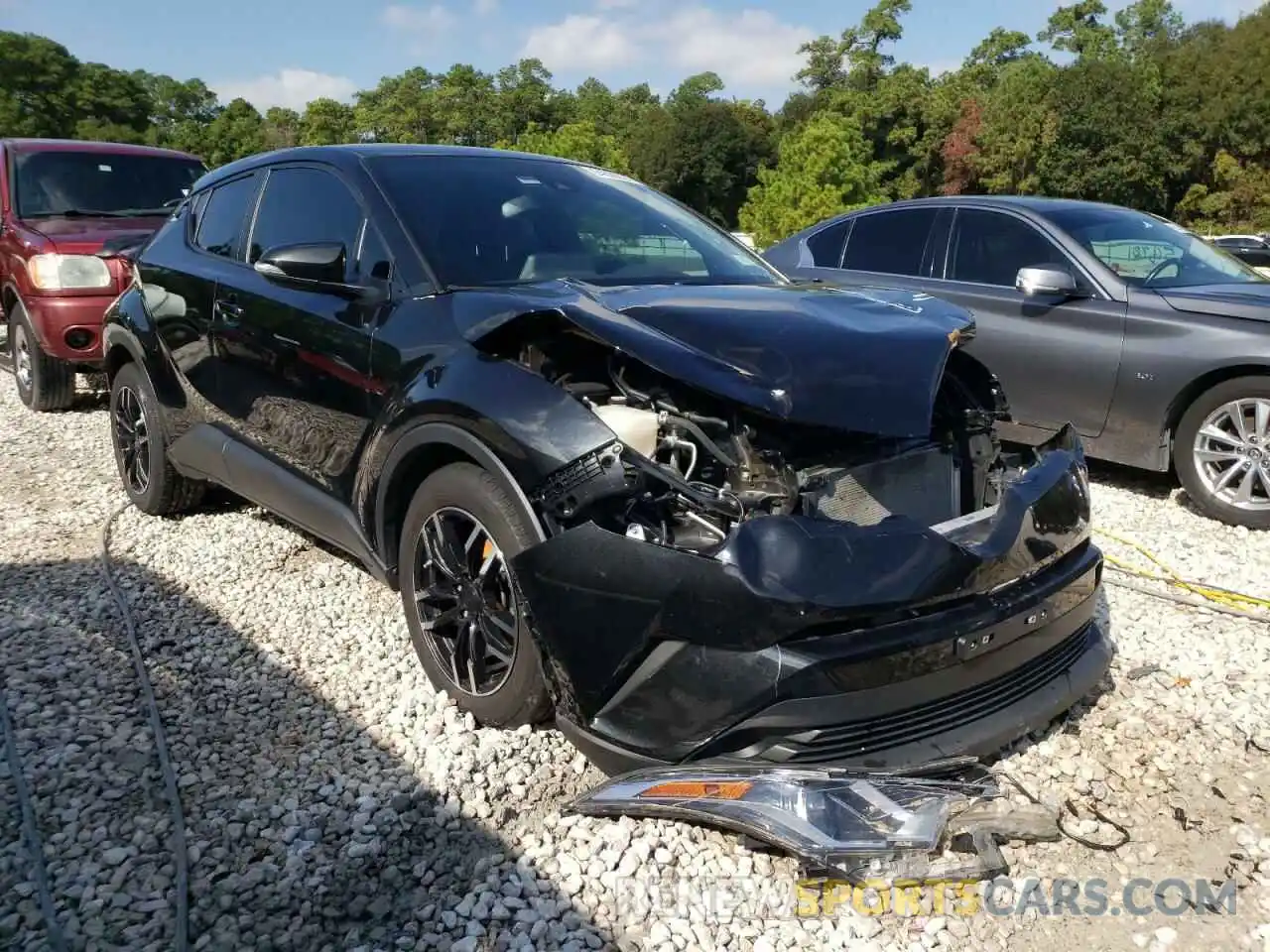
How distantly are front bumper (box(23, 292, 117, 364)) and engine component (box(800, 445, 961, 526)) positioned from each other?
21.0 feet

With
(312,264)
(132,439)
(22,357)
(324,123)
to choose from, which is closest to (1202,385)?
(312,264)

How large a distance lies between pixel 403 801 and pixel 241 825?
42 cm

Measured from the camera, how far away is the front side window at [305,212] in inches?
139

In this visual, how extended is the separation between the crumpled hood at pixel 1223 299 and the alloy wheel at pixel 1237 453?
Answer: 48 cm

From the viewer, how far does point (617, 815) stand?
2.51m

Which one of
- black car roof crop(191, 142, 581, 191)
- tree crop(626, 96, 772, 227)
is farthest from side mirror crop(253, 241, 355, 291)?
tree crop(626, 96, 772, 227)

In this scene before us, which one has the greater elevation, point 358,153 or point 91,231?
point 358,153

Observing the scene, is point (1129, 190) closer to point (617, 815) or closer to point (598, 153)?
point (598, 153)

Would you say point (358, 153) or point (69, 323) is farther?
point (69, 323)

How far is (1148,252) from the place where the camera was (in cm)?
589

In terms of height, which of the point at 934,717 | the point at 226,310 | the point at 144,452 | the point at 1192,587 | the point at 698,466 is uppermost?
the point at 226,310

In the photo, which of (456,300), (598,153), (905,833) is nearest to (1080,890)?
(905,833)

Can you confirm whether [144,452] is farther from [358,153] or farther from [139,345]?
[358,153]

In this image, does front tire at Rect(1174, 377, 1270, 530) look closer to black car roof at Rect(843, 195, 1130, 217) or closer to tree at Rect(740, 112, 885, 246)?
black car roof at Rect(843, 195, 1130, 217)
